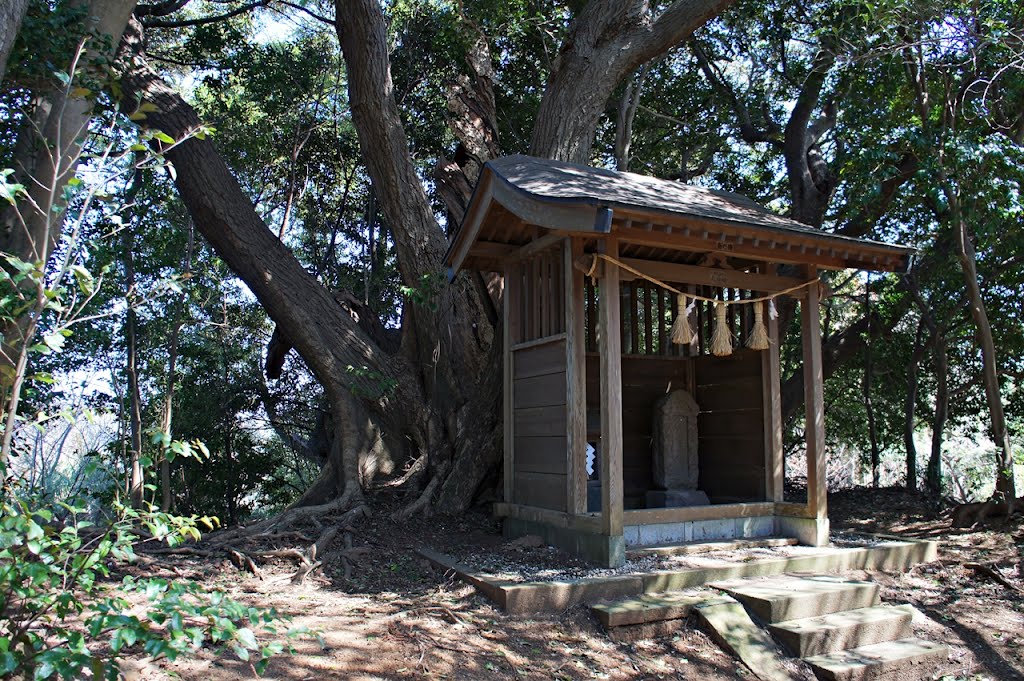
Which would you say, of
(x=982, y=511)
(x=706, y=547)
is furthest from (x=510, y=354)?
(x=982, y=511)

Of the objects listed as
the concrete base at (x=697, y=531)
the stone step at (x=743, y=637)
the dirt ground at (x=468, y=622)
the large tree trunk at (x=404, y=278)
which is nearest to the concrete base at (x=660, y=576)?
the dirt ground at (x=468, y=622)

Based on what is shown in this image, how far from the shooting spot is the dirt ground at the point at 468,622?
4449mm

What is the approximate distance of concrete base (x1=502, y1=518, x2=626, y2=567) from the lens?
20.0ft

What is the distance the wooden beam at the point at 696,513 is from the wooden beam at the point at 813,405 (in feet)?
1.49

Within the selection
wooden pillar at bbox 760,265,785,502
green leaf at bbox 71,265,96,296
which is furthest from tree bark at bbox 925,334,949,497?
green leaf at bbox 71,265,96,296

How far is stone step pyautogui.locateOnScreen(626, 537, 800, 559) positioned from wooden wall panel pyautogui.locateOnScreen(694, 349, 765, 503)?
2.35ft

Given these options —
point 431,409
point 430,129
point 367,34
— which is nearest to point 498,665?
point 431,409

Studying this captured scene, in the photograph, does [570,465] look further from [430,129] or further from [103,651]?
[430,129]

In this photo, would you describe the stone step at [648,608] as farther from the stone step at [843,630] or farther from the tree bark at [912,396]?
the tree bark at [912,396]

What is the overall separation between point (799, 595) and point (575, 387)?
2.31m

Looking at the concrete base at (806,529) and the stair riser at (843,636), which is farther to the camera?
the concrete base at (806,529)

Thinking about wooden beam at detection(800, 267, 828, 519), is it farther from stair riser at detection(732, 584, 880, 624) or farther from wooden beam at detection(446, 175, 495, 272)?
wooden beam at detection(446, 175, 495, 272)

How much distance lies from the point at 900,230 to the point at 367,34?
7.90m

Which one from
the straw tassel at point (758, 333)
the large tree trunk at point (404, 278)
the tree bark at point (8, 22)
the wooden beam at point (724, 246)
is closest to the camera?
the tree bark at point (8, 22)
